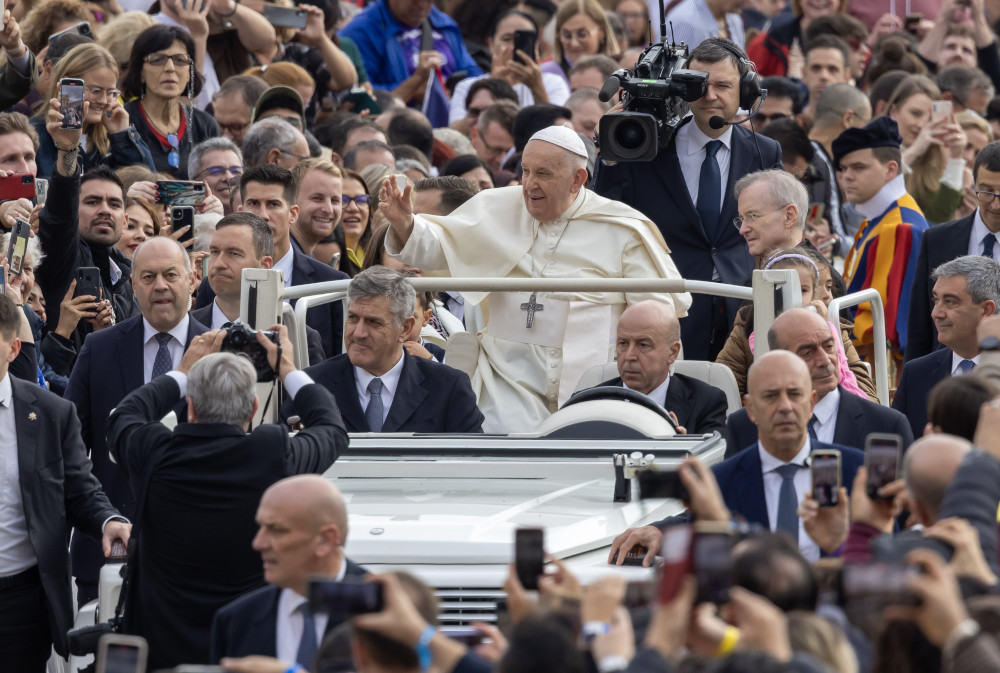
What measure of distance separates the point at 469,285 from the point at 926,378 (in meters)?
2.26

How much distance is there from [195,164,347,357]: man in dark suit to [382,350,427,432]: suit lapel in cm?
131

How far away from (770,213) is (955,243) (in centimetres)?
163

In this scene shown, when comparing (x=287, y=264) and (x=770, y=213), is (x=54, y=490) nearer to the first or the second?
(x=287, y=264)

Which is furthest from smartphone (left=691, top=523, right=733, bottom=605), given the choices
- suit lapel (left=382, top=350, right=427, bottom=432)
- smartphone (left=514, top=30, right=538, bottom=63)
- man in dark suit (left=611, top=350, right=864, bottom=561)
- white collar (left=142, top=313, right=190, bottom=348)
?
smartphone (left=514, top=30, right=538, bottom=63)

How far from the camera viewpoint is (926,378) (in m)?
8.58

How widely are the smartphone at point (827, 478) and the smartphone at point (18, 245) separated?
167 inches

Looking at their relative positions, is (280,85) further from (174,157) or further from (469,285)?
(469,285)

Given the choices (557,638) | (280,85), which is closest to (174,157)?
(280,85)

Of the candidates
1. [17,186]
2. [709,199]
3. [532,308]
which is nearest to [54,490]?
[17,186]

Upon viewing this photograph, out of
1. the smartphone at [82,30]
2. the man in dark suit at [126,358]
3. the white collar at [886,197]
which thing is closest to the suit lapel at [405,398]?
the man in dark suit at [126,358]

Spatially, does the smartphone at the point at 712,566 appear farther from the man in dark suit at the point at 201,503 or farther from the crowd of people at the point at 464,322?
the man in dark suit at the point at 201,503

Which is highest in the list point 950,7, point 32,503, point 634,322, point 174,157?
point 950,7

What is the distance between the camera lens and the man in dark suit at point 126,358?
8.27m

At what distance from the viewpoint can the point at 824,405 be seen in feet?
24.4
